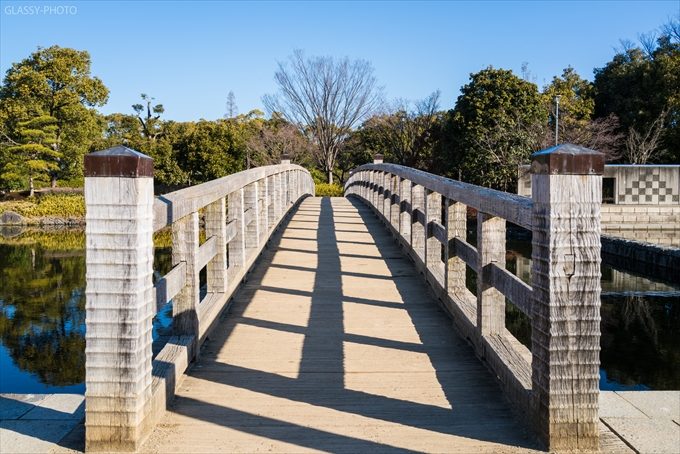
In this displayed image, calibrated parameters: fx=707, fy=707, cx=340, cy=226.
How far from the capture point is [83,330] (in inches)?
407

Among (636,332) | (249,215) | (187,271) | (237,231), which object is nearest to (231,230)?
(237,231)

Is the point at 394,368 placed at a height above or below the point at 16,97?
below

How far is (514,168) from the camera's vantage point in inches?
1121

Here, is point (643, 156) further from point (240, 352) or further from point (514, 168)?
point (240, 352)

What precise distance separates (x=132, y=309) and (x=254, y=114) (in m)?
52.5

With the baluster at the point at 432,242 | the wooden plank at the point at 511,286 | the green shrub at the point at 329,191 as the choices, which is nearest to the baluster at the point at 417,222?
the baluster at the point at 432,242

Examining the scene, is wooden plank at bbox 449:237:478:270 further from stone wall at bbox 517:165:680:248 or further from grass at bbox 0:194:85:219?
grass at bbox 0:194:85:219

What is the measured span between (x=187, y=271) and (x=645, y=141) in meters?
29.0

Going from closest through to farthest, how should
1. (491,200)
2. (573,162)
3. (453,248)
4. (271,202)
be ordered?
1. (573,162)
2. (491,200)
3. (453,248)
4. (271,202)

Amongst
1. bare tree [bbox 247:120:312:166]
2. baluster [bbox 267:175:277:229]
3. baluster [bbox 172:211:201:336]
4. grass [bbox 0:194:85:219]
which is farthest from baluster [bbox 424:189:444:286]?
bare tree [bbox 247:120:312:166]

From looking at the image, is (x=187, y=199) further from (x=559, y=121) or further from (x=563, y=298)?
(x=559, y=121)

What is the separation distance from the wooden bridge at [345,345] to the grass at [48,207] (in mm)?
32050

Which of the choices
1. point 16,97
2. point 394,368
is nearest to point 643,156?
point 394,368

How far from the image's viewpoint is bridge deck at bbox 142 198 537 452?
9.79 ft
